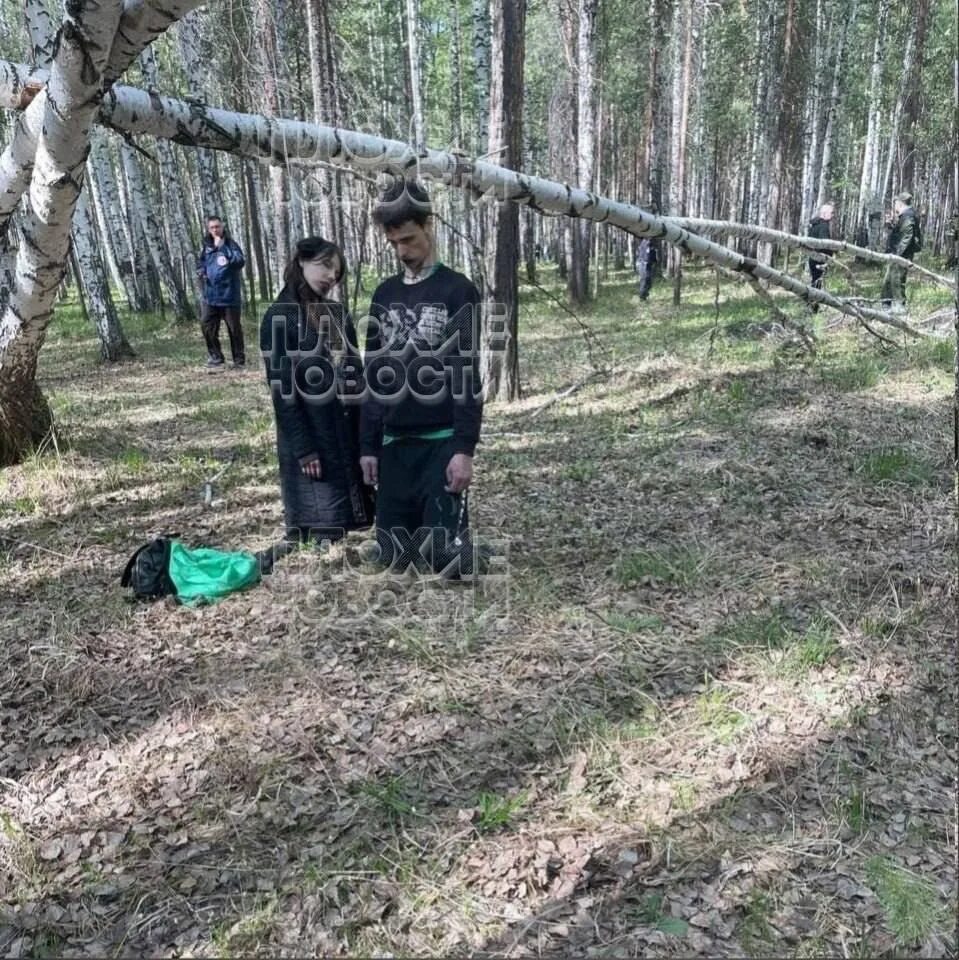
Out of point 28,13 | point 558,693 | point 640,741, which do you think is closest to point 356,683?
point 558,693

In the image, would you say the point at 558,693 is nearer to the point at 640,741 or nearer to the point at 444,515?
the point at 640,741

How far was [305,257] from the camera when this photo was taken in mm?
3705

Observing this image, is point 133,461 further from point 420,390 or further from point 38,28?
point 420,390

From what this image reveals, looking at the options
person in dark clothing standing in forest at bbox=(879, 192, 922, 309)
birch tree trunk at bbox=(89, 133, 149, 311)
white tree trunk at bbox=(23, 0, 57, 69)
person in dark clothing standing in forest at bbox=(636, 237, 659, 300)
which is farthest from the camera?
person in dark clothing standing in forest at bbox=(636, 237, 659, 300)

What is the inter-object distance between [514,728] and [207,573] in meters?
1.93

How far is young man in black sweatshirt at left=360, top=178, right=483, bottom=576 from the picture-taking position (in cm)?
340

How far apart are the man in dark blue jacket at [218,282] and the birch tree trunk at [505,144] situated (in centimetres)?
391

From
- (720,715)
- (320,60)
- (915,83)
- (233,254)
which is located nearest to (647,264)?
(915,83)

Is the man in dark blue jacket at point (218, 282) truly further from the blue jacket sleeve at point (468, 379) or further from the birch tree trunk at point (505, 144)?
the blue jacket sleeve at point (468, 379)

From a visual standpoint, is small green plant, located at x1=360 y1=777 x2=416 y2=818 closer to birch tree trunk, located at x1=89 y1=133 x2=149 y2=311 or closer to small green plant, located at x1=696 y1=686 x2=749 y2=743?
small green plant, located at x1=696 y1=686 x2=749 y2=743

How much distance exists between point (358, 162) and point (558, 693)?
2951 mm

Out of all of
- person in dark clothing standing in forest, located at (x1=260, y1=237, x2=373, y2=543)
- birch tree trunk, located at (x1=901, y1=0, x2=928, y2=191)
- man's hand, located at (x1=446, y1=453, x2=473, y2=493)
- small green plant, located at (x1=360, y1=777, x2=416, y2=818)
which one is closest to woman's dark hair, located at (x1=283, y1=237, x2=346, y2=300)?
person in dark clothing standing in forest, located at (x1=260, y1=237, x2=373, y2=543)

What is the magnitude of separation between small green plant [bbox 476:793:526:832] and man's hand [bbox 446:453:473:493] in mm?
1428

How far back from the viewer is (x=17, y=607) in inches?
152
